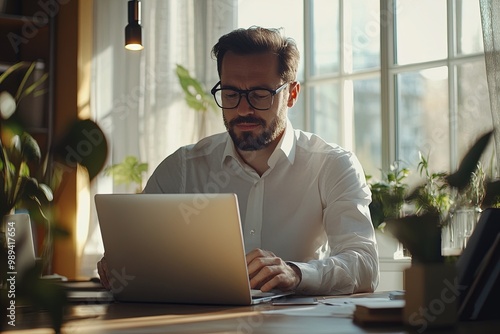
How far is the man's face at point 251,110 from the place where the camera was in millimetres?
2480

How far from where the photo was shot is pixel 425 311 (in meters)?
1.14

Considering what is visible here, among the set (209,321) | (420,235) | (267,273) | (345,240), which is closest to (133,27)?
(345,240)

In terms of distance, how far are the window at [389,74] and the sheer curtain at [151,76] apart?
390mm

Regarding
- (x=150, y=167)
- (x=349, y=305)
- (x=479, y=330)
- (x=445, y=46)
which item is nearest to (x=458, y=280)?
(x=479, y=330)

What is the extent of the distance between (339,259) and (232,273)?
59 centimetres

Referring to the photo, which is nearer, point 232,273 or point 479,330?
point 479,330

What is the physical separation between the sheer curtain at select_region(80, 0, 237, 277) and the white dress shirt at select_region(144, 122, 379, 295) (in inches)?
77.4

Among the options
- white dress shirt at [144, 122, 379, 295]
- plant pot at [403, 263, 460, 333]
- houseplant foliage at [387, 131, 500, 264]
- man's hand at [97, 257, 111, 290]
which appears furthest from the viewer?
white dress shirt at [144, 122, 379, 295]

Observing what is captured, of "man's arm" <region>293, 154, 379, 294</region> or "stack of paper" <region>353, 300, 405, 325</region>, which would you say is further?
"man's arm" <region>293, 154, 379, 294</region>

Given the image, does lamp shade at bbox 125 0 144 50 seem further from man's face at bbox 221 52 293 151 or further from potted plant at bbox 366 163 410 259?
potted plant at bbox 366 163 410 259

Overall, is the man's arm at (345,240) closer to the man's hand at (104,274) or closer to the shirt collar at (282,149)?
the shirt collar at (282,149)

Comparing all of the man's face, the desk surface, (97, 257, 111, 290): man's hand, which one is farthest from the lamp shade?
the desk surface

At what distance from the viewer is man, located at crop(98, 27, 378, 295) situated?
2.46 m

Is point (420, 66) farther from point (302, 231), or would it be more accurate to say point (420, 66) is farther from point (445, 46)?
point (302, 231)
